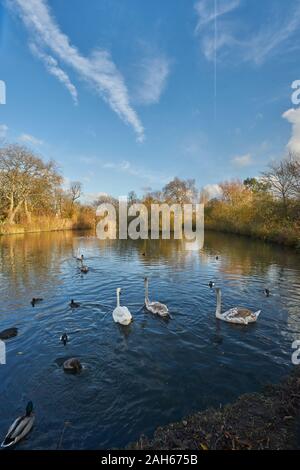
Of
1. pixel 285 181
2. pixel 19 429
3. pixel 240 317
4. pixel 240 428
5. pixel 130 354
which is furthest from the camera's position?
pixel 285 181

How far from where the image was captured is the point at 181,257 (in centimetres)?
2255

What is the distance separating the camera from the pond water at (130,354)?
468cm

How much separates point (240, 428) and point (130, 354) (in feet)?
11.2

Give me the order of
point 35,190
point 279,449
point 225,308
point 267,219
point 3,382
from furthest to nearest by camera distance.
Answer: point 35,190, point 267,219, point 225,308, point 3,382, point 279,449

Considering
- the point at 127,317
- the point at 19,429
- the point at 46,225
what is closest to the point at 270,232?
the point at 127,317

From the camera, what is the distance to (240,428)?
4.03 metres

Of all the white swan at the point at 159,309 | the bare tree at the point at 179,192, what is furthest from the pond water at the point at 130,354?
the bare tree at the point at 179,192

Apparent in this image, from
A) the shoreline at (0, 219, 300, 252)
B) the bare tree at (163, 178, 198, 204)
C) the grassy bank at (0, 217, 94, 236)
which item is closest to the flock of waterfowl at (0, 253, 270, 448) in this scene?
the shoreline at (0, 219, 300, 252)

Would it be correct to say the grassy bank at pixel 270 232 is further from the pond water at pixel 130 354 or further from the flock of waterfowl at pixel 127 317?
the flock of waterfowl at pixel 127 317

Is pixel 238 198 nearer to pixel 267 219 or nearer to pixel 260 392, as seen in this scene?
pixel 267 219

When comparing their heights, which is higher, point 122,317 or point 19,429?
point 122,317

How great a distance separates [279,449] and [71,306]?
8.38 meters

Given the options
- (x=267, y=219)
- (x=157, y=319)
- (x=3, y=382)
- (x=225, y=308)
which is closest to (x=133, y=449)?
(x=3, y=382)

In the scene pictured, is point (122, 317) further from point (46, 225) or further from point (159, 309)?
point (46, 225)
